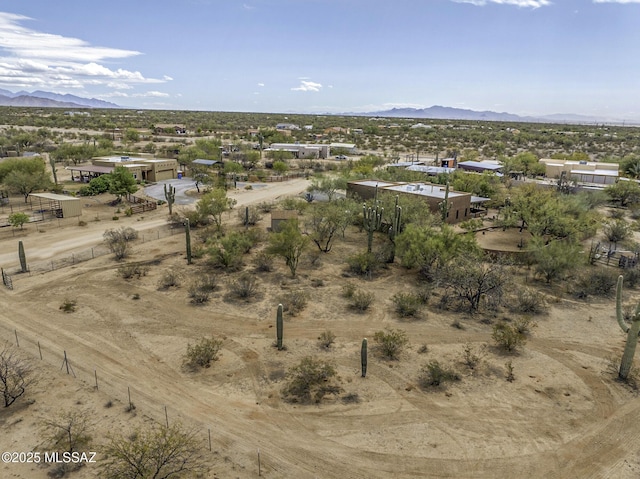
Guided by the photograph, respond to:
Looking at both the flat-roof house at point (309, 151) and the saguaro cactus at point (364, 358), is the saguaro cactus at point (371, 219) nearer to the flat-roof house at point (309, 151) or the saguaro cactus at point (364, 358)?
the saguaro cactus at point (364, 358)

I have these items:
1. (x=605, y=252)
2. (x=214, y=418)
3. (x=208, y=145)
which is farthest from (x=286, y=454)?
(x=208, y=145)

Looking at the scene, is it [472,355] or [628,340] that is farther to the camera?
[472,355]

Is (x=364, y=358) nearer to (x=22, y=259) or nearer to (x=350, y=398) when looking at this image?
(x=350, y=398)

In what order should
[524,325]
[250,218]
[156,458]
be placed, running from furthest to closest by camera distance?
[250,218]
[524,325]
[156,458]

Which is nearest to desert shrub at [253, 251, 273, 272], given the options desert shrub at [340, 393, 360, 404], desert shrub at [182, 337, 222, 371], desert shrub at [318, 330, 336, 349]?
desert shrub at [318, 330, 336, 349]

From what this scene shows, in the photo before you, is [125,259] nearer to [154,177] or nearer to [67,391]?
[67,391]

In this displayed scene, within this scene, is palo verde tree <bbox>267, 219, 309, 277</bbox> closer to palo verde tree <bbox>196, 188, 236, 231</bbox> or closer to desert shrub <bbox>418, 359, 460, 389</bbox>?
palo verde tree <bbox>196, 188, 236, 231</bbox>

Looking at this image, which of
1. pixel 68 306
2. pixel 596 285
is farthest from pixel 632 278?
pixel 68 306
